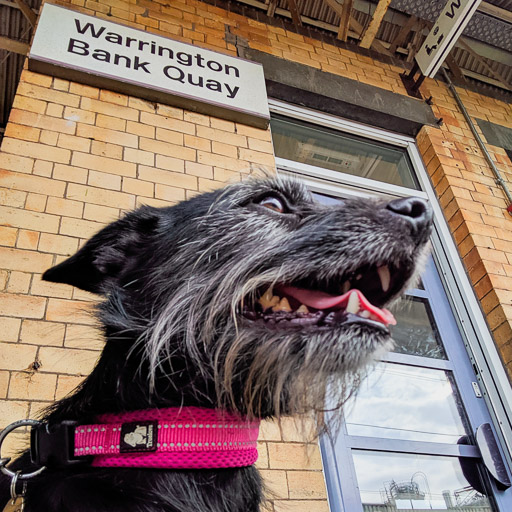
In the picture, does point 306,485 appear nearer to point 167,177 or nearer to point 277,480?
point 277,480

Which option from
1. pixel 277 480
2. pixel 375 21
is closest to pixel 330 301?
pixel 277 480

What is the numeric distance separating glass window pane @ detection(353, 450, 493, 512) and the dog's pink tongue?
1.39m

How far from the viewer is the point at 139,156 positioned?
2480 mm

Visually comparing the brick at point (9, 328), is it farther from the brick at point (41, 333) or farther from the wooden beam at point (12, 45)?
the wooden beam at point (12, 45)

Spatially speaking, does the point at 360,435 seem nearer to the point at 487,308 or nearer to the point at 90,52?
the point at 487,308

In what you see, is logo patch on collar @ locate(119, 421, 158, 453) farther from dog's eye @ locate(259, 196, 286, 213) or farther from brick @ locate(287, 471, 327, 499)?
brick @ locate(287, 471, 327, 499)

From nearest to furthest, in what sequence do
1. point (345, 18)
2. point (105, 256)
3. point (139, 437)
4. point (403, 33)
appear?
1. point (139, 437)
2. point (105, 256)
3. point (345, 18)
4. point (403, 33)

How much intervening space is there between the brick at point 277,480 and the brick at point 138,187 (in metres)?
1.42

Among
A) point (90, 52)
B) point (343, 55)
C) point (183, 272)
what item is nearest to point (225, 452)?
point (183, 272)

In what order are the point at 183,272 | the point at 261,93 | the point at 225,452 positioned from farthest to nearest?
the point at 261,93 < the point at 183,272 < the point at 225,452

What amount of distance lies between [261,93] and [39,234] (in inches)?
72.1

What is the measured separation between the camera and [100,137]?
8.07 ft

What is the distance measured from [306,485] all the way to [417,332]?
4.42 feet

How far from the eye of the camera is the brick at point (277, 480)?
5.78ft
